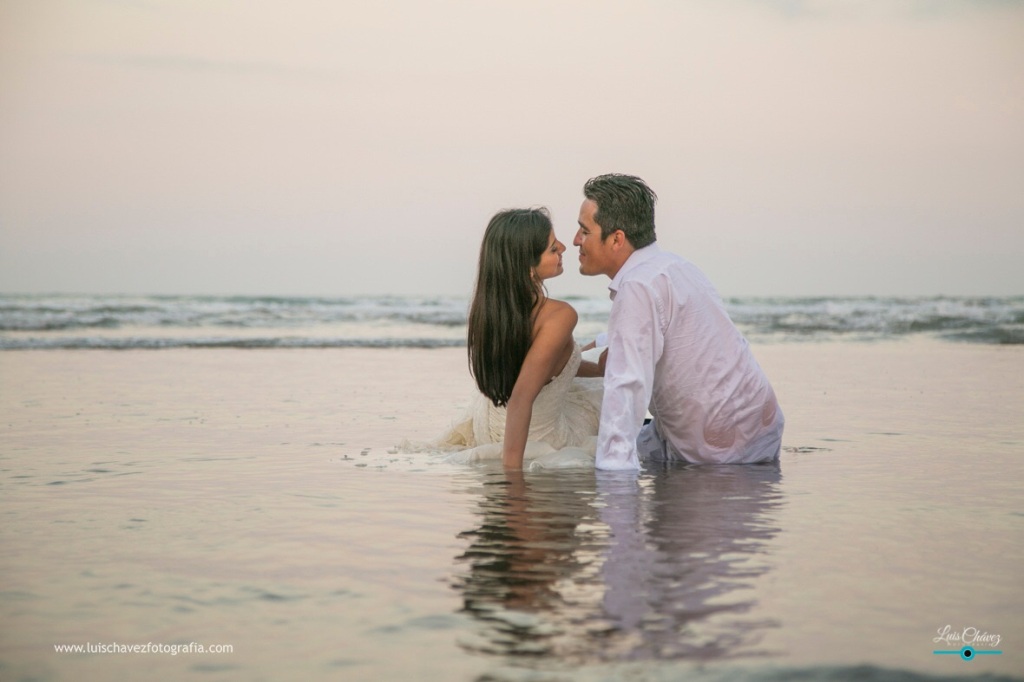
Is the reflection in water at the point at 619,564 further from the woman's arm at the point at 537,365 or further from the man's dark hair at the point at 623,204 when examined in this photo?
the man's dark hair at the point at 623,204

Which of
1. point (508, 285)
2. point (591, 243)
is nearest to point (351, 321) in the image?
point (508, 285)

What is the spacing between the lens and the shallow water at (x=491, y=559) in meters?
2.58

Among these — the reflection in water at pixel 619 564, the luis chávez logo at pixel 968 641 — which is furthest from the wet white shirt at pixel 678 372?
the luis chávez logo at pixel 968 641

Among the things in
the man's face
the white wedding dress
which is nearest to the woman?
the white wedding dress

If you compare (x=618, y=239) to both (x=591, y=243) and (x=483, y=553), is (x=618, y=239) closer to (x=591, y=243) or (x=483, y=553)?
(x=591, y=243)

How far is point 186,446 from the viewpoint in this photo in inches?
257

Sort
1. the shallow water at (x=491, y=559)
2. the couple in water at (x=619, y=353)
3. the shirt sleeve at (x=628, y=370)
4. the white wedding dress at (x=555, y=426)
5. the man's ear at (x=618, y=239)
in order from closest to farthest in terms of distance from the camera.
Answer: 1. the shallow water at (x=491, y=559)
2. the shirt sleeve at (x=628, y=370)
3. the couple in water at (x=619, y=353)
4. the man's ear at (x=618, y=239)
5. the white wedding dress at (x=555, y=426)

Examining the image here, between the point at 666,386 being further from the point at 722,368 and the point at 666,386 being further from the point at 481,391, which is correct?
the point at 481,391

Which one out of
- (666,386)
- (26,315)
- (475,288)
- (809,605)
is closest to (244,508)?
(475,288)

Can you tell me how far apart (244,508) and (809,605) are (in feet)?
8.23

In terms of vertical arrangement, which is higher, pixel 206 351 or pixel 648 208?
pixel 648 208

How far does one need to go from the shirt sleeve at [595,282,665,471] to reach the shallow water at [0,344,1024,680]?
22 cm

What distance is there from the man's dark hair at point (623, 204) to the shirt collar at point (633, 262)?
0.18 ft

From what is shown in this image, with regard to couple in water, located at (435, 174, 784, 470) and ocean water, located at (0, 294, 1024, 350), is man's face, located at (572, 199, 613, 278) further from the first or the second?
ocean water, located at (0, 294, 1024, 350)
